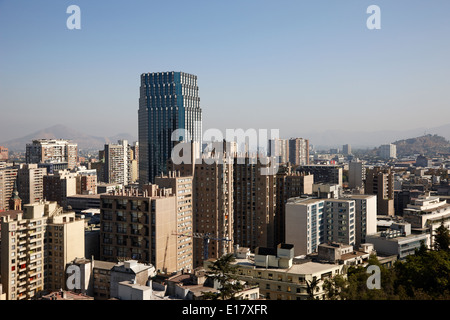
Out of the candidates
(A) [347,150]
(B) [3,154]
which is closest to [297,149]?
(A) [347,150]

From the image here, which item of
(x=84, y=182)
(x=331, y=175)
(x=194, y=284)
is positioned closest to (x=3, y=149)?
(x=84, y=182)

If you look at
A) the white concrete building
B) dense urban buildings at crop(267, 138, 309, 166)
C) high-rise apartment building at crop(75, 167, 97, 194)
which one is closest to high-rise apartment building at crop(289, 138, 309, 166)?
dense urban buildings at crop(267, 138, 309, 166)

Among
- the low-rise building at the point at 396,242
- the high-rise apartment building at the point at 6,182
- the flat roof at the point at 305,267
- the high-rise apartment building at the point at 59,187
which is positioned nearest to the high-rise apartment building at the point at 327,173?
the low-rise building at the point at 396,242

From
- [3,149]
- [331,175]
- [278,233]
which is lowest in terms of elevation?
[278,233]

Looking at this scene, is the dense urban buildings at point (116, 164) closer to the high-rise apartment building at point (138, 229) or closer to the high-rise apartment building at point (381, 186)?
the high-rise apartment building at point (381, 186)

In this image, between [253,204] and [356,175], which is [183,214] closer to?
[253,204]
